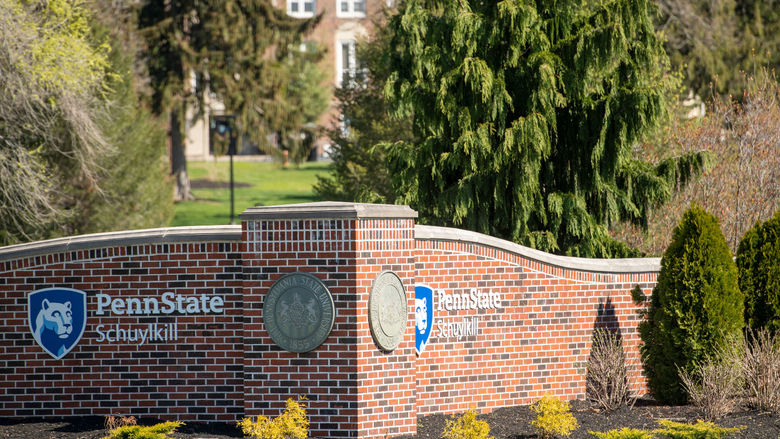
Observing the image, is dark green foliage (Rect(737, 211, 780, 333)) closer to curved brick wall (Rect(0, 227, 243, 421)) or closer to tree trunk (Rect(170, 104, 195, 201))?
curved brick wall (Rect(0, 227, 243, 421))

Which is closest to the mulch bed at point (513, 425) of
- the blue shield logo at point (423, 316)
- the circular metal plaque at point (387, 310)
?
the blue shield logo at point (423, 316)

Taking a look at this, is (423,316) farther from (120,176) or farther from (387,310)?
(120,176)

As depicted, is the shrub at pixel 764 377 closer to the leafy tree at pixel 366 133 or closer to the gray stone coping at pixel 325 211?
the gray stone coping at pixel 325 211

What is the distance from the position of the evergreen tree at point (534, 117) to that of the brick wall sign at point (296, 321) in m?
2.66

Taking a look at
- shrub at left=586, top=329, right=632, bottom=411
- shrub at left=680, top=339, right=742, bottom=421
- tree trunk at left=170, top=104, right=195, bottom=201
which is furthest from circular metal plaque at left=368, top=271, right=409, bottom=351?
tree trunk at left=170, top=104, right=195, bottom=201

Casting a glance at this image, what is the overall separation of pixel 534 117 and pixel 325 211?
17.4 feet

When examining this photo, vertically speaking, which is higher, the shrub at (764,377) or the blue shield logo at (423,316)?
the blue shield logo at (423,316)

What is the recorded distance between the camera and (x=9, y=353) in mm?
9859

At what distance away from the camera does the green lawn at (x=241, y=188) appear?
39.4m

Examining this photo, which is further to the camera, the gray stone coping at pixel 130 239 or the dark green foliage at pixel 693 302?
the dark green foliage at pixel 693 302

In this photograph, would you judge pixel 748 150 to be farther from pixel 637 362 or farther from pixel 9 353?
pixel 9 353

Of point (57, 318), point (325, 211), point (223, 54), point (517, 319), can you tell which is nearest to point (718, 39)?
point (223, 54)

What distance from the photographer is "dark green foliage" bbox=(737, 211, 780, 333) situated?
37.2 feet

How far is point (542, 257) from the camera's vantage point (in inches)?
437
